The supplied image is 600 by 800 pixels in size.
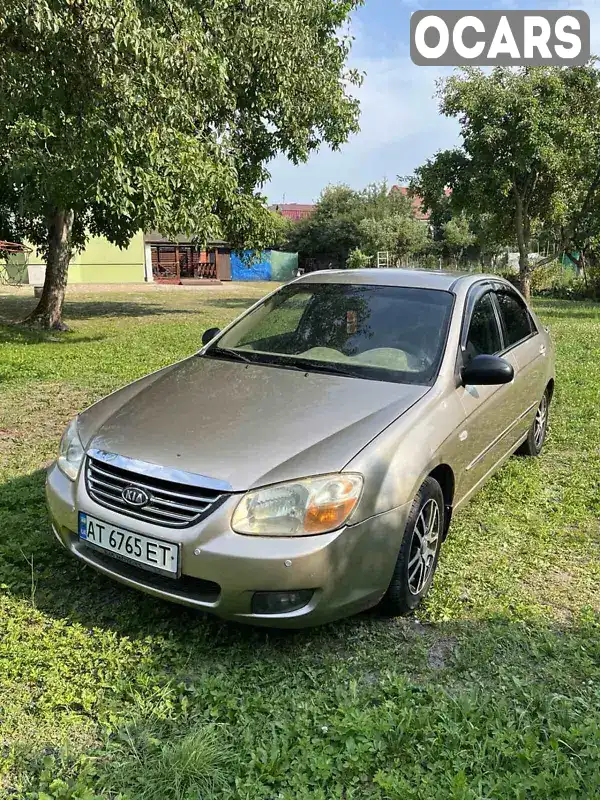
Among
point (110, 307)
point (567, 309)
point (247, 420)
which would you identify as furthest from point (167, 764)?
point (567, 309)

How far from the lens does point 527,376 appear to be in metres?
4.79

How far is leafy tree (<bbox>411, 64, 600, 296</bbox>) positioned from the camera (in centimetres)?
1548

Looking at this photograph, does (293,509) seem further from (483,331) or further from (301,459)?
(483,331)

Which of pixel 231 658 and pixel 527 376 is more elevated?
pixel 527 376

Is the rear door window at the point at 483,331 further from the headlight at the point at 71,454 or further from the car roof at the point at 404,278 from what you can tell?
the headlight at the point at 71,454

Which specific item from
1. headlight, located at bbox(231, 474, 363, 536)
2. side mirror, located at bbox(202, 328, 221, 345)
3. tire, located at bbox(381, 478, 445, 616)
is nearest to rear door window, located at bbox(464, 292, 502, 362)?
tire, located at bbox(381, 478, 445, 616)

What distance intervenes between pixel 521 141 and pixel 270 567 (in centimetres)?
1561

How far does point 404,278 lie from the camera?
4.25 meters

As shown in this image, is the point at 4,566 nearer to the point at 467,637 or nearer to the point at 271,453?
the point at 271,453

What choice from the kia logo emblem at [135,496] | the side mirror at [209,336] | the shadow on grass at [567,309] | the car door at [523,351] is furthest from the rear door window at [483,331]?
the shadow on grass at [567,309]

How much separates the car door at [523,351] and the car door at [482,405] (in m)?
0.11

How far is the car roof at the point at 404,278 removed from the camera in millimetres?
4125

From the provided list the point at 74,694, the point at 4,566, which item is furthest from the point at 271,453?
the point at 4,566

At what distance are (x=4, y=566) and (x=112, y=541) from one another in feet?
3.14
